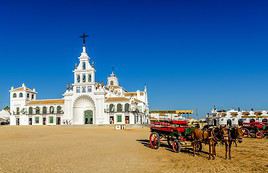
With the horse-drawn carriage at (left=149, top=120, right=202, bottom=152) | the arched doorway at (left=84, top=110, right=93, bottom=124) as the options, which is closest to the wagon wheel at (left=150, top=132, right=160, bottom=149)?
the horse-drawn carriage at (left=149, top=120, right=202, bottom=152)

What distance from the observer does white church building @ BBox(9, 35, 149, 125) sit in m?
58.1

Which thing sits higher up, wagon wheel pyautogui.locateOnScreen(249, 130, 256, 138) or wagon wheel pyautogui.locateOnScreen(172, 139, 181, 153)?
wagon wheel pyautogui.locateOnScreen(172, 139, 181, 153)

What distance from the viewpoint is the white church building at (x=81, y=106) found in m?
58.1

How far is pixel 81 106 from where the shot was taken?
200 ft

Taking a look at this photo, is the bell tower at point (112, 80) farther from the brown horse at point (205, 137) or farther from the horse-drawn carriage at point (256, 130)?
the brown horse at point (205, 137)

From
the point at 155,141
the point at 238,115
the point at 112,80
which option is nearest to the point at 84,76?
the point at 112,80

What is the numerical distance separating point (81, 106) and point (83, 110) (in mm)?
1022

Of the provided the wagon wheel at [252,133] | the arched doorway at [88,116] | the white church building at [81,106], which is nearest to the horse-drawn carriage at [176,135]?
the wagon wheel at [252,133]

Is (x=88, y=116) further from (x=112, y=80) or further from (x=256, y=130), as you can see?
(x=256, y=130)

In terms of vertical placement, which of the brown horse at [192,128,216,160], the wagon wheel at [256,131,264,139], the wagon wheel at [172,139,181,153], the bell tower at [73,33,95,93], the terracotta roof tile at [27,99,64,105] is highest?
the bell tower at [73,33,95,93]

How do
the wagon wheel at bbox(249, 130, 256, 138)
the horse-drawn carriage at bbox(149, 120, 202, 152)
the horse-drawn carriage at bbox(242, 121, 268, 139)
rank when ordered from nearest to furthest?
the horse-drawn carriage at bbox(149, 120, 202, 152)
the horse-drawn carriage at bbox(242, 121, 268, 139)
the wagon wheel at bbox(249, 130, 256, 138)

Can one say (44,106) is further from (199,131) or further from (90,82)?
(199,131)

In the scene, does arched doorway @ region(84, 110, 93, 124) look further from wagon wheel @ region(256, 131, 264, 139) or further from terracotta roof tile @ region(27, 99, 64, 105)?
wagon wheel @ region(256, 131, 264, 139)

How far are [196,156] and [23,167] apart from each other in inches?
330
